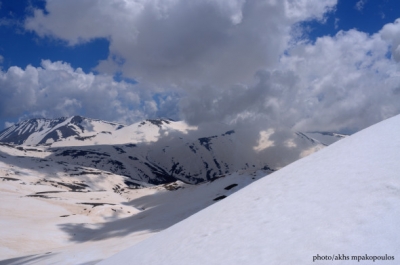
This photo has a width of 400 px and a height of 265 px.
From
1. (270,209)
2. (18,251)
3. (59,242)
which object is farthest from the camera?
(59,242)

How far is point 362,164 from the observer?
32.4 feet

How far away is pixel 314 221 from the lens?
708 cm

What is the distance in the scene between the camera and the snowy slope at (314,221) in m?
5.69

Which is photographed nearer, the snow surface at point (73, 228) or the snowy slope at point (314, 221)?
the snowy slope at point (314, 221)

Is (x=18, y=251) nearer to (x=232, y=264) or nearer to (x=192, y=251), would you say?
(x=192, y=251)

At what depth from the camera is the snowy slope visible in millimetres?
5688

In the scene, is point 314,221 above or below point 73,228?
above

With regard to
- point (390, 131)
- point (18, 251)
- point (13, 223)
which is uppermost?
point (390, 131)

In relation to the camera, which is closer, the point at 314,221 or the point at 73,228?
the point at 314,221

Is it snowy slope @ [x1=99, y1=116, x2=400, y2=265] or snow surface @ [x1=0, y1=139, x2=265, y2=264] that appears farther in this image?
snow surface @ [x1=0, y1=139, x2=265, y2=264]

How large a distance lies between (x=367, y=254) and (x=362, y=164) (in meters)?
5.56

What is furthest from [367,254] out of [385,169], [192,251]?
[192,251]

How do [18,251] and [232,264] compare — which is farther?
[18,251]

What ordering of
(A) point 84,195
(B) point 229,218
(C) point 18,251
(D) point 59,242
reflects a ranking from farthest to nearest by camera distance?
(A) point 84,195 → (D) point 59,242 → (C) point 18,251 → (B) point 229,218
